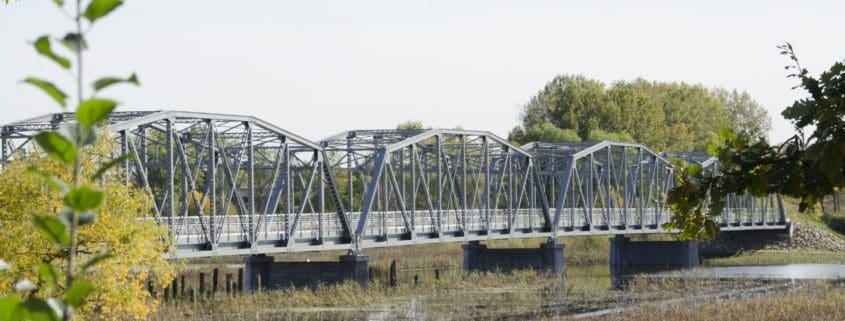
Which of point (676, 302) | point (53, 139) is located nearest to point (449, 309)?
point (676, 302)

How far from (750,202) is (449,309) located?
60.1 meters

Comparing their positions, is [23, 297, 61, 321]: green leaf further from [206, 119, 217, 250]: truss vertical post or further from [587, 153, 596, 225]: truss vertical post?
[587, 153, 596, 225]: truss vertical post

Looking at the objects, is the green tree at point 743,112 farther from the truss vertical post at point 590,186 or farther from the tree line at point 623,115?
the truss vertical post at point 590,186

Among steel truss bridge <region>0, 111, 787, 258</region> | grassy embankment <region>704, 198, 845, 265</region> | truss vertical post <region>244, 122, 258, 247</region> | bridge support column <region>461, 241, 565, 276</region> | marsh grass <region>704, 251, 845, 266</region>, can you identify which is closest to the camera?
steel truss bridge <region>0, 111, 787, 258</region>

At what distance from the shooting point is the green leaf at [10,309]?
366 centimetres

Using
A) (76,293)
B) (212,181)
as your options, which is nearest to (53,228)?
(76,293)

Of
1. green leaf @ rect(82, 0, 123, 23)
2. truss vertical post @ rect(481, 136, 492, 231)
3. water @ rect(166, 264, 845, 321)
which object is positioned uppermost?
truss vertical post @ rect(481, 136, 492, 231)

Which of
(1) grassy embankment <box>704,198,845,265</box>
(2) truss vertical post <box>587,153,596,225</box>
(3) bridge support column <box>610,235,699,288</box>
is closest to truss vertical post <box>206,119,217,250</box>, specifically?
(2) truss vertical post <box>587,153,596,225</box>

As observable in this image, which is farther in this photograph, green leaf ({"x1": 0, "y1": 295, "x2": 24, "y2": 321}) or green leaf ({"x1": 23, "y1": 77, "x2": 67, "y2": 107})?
green leaf ({"x1": 23, "y1": 77, "x2": 67, "y2": 107})

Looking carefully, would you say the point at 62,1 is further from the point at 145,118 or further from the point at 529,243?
the point at 529,243

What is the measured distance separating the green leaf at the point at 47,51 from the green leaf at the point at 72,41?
0.12ft

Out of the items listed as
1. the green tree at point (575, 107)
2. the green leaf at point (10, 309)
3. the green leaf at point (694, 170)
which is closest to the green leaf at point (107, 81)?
the green leaf at point (10, 309)

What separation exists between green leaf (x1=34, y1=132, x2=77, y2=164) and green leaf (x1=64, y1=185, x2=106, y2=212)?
12cm

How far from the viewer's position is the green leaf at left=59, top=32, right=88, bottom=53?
386cm
